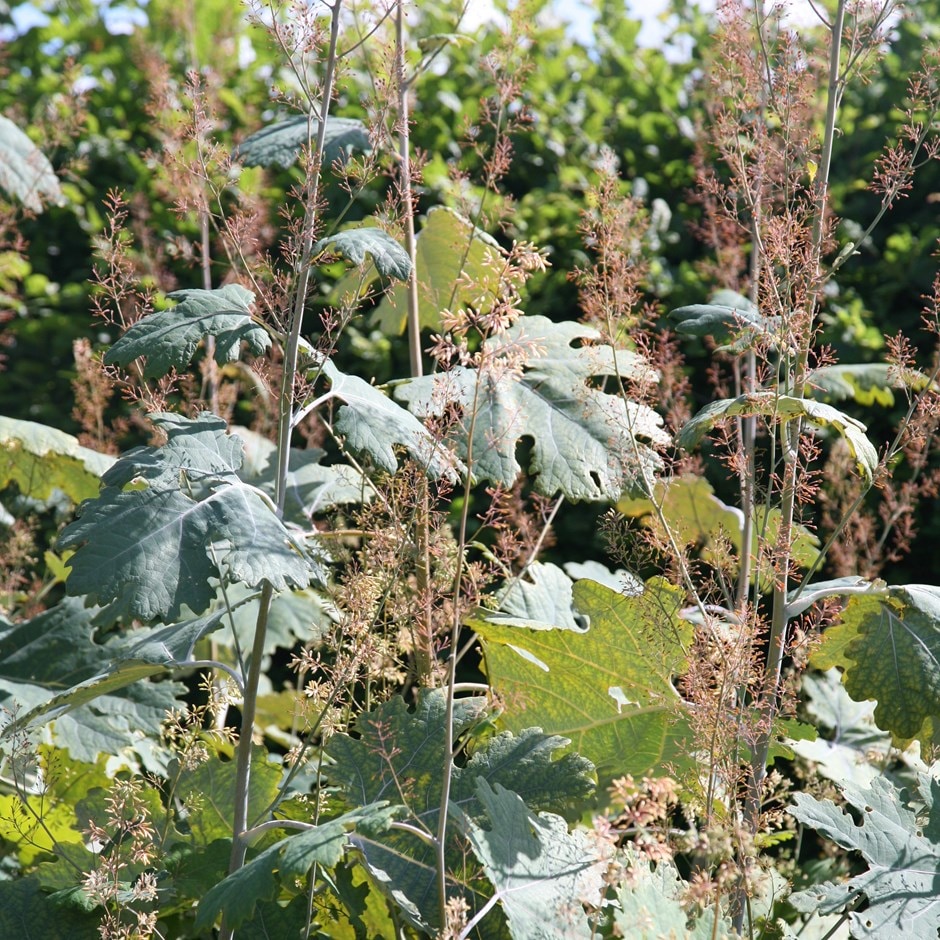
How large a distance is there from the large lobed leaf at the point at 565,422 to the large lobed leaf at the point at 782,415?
4.3 inches

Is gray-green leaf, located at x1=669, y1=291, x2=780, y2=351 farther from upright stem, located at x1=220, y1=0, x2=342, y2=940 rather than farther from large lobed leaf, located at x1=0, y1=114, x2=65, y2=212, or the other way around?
large lobed leaf, located at x1=0, y1=114, x2=65, y2=212

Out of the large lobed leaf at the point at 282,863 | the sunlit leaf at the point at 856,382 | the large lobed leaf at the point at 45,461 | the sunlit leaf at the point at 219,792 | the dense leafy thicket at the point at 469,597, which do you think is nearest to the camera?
the large lobed leaf at the point at 282,863

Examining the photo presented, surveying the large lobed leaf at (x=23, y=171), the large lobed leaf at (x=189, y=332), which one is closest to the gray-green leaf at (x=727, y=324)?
the large lobed leaf at (x=189, y=332)

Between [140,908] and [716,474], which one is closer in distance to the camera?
[140,908]

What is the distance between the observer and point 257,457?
3416 mm

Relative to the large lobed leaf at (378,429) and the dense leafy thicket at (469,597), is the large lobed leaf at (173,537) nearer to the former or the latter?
the dense leafy thicket at (469,597)

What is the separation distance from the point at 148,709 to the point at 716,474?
1976 mm

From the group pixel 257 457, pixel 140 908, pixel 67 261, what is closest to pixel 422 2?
pixel 67 261

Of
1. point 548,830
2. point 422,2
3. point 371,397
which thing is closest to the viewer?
point 548,830

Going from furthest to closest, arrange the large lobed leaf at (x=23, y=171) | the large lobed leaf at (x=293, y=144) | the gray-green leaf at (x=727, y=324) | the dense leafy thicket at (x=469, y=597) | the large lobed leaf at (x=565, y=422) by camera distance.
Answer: the large lobed leaf at (x=23, y=171), the large lobed leaf at (x=293, y=144), the large lobed leaf at (x=565, y=422), the gray-green leaf at (x=727, y=324), the dense leafy thicket at (x=469, y=597)

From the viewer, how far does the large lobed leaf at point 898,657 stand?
188 centimetres

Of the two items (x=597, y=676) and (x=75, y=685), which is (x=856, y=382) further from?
(x=75, y=685)

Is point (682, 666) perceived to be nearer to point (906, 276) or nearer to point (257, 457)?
point (257, 457)

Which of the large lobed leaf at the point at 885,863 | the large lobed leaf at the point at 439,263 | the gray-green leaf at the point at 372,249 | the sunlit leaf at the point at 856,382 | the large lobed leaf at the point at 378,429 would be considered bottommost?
the large lobed leaf at the point at 885,863
